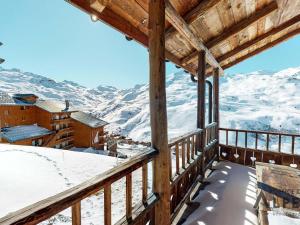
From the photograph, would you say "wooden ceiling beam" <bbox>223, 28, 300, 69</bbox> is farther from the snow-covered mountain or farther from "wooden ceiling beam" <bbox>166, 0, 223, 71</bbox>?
the snow-covered mountain

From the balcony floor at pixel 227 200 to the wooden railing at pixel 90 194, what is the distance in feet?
3.99

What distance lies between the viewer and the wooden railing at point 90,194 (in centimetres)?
86

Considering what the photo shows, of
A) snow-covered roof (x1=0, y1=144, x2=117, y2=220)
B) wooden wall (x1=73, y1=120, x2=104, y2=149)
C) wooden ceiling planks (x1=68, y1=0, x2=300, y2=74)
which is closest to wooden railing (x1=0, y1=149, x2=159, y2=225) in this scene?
wooden ceiling planks (x1=68, y1=0, x2=300, y2=74)

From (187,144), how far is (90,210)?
3.17m

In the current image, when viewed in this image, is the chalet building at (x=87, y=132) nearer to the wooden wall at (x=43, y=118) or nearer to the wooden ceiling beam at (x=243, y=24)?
the wooden wall at (x=43, y=118)

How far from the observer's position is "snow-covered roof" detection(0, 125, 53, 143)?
662 inches

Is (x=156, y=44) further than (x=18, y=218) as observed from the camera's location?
Yes

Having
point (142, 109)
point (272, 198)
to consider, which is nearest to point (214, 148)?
point (272, 198)

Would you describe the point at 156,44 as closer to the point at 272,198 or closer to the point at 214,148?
the point at 272,198

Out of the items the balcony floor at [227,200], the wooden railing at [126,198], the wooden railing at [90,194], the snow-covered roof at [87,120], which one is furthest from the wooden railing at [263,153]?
→ the snow-covered roof at [87,120]

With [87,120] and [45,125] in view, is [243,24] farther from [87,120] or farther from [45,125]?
[87,120]

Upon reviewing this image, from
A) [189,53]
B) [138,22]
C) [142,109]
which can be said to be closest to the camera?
[138,22]

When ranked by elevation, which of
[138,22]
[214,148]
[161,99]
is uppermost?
[138,22]

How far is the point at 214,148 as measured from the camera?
5910mm
